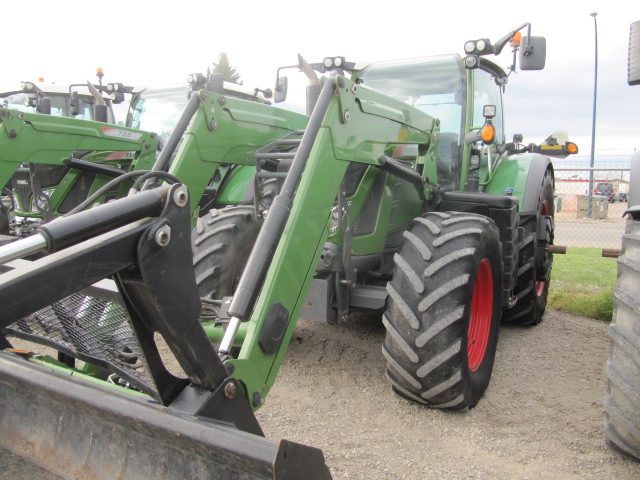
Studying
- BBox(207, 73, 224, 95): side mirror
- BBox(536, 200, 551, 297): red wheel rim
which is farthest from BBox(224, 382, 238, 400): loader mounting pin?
BBox(536, 200, 551, 297): red wheel rim

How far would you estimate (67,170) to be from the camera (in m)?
7.01

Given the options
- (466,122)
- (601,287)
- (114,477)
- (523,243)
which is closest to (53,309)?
(114,477)

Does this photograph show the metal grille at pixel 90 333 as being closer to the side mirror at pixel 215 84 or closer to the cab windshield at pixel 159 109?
the side mirror at pixel 215 84

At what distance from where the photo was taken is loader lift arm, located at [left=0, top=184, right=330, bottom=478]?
57.2 inches

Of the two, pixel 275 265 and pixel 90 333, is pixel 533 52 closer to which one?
pixel 275 265

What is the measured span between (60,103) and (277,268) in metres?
9.26

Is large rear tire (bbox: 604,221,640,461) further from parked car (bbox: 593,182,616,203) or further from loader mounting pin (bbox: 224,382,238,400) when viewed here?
parked car (bbox: 593,182,616,203)

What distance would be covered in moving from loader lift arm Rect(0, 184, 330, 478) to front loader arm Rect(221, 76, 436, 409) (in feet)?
0.80

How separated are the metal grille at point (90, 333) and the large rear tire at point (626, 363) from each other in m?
2.02

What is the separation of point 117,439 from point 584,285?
6163mm

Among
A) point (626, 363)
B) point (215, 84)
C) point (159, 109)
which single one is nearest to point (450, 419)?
point (626, 363)

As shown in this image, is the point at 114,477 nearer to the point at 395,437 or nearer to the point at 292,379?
the point at 395,437

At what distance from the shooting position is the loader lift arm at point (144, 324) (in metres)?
1.45

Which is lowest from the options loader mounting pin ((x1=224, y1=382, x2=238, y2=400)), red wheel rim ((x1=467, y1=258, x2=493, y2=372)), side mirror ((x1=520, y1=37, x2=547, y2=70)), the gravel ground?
the gravel ground
